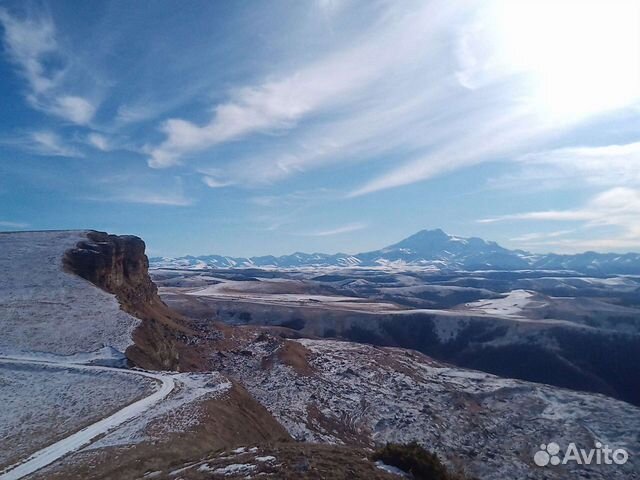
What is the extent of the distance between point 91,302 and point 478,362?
77172 millimetres

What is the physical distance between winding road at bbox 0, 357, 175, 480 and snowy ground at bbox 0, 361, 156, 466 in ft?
2.05

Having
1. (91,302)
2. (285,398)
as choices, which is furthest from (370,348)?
(91,302)

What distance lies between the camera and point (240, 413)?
27438 mm

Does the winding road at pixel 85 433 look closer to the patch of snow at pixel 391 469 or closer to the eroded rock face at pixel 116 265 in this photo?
the patch of snow at pixel 391 469

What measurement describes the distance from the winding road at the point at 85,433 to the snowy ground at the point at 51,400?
0.62 meters

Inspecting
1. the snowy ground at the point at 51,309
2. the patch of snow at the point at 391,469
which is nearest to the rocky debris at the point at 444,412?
the snowy ground at the point at 51,309

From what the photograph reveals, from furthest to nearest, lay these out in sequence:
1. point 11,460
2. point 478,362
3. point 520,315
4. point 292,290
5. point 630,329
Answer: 1. point 292,290
2. point 520,315
3. point 630,329
4. point 478,362
5. point 11,460

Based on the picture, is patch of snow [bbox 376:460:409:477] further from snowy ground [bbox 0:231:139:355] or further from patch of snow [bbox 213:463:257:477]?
snowy ground [bbox 0:231:139:355]

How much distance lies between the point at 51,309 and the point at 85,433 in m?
26.9

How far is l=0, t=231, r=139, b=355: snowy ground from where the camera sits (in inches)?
1468

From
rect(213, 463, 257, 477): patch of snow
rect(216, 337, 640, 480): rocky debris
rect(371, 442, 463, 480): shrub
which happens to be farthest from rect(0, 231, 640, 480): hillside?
rect(371, 442, 463, 480): shrub

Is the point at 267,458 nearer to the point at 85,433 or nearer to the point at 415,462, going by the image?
the point at 415,462

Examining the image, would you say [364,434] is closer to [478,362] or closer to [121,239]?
[121,239]

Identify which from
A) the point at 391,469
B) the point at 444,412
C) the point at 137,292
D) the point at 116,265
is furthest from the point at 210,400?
the point at 137,292
